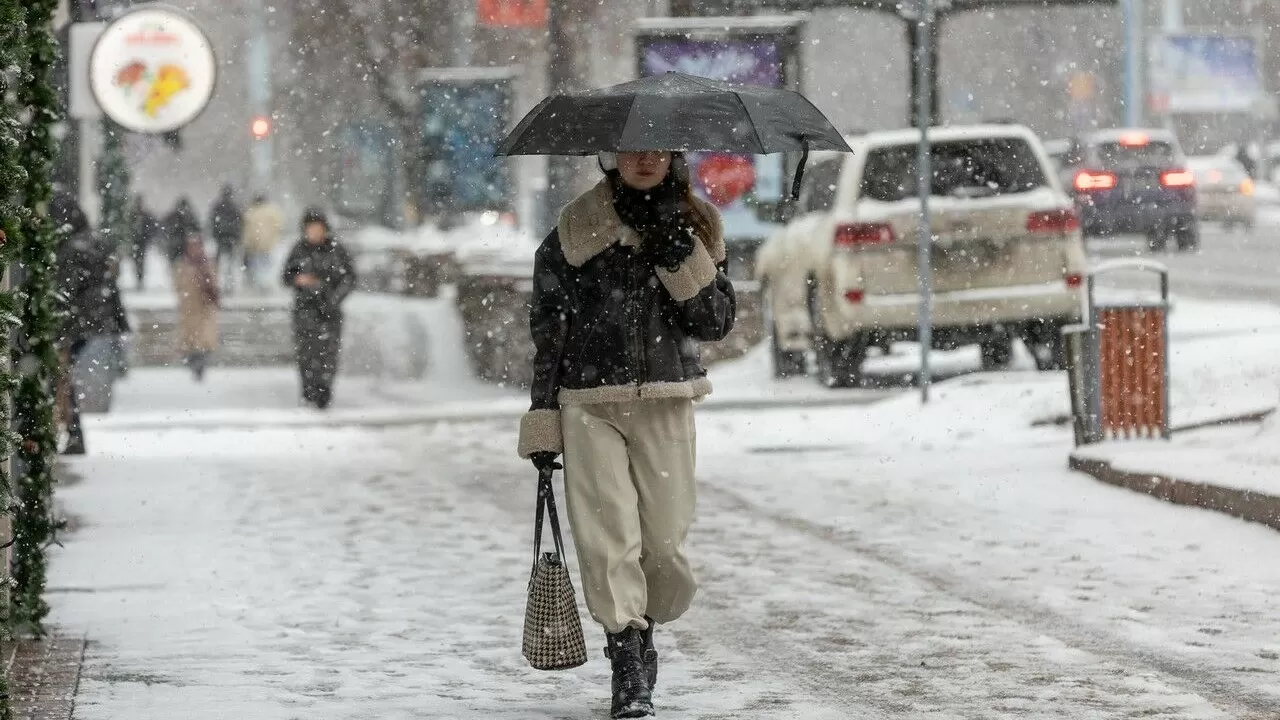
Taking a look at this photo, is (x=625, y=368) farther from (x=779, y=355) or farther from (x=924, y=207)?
(x=779, y=355)

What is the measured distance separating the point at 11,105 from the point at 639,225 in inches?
66.3

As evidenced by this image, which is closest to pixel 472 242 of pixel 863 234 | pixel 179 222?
pixel 179 222

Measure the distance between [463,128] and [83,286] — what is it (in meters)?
17.5

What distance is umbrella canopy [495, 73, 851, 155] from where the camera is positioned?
615 cm

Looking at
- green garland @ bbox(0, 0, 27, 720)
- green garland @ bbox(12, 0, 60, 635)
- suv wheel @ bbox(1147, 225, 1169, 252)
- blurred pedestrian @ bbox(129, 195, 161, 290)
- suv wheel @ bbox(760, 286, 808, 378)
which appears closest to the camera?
green garland @ bbox(0, 0, 27, 720)

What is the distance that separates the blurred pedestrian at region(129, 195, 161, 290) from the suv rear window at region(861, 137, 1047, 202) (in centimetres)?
2377

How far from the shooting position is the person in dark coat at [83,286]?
1488 centimetres

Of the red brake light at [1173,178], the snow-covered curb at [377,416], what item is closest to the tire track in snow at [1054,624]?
the snow-covered curb at [377,416]

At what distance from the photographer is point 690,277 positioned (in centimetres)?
639

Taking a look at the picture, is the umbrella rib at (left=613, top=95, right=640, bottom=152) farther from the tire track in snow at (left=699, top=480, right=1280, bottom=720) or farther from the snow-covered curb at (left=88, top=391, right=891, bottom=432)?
the snow-covered curb at (left=88, top=391, right=891, bottom=432)

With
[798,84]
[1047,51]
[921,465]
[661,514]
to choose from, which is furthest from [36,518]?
[1047,51]

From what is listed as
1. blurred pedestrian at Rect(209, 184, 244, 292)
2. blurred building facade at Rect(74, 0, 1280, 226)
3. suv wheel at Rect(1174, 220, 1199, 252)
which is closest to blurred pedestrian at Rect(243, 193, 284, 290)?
blurred pedestrian at Rect(209, 184, 244, 292)

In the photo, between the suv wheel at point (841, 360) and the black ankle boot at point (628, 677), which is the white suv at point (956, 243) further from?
the black ankle boot at point (628, 677)

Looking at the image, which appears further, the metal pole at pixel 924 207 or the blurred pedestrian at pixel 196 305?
the blurred pedestrian at pixel 196 305
